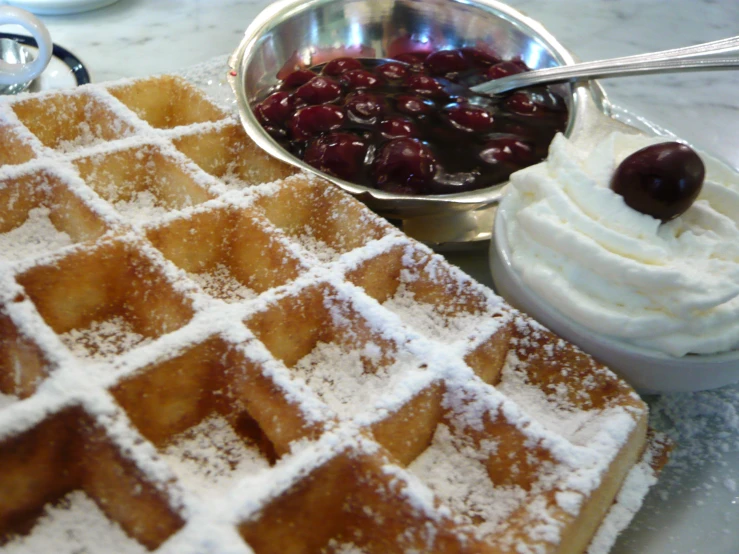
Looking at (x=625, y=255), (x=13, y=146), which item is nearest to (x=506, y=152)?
(x=625, y=255)

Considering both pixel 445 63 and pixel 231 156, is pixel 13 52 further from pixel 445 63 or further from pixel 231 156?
pixel 445 63

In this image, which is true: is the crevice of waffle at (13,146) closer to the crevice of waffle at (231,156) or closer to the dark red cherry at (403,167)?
the crevice of waffle at (231,156)

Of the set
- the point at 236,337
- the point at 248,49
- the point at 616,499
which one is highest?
the point at 248,49

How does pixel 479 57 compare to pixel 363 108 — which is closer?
pixel 363 108

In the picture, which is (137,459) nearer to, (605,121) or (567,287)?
(567,287)

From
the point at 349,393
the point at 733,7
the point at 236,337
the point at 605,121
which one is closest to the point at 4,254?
the point at 236,337

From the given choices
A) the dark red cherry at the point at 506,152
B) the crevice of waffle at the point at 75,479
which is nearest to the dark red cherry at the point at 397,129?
the dark red cherry at the point at 506,152
